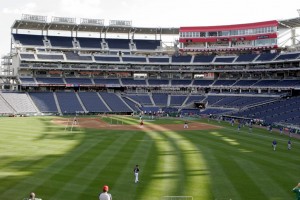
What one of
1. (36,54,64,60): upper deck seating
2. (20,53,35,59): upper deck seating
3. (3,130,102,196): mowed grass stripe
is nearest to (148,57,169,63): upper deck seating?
(36,54,64,60): upper deck seating

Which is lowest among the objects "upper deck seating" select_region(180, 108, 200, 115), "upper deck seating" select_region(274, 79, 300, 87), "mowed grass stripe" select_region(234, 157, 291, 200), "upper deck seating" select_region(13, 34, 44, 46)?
"mowed grass stripe" select_region(234, 157, 291, 200)

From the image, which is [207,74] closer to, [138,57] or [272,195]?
[138,57]

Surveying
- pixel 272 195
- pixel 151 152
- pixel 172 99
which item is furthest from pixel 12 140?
pixel 172 99

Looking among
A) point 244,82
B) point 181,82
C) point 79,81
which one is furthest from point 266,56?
point 79,81

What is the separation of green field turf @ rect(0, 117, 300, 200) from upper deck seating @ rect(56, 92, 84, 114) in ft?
144

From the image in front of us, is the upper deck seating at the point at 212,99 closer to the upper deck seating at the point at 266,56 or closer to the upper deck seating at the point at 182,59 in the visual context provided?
the upper deck seating at the point at 266,56

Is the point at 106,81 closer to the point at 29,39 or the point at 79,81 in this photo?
the point at 79,81

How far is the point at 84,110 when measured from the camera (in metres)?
92.1

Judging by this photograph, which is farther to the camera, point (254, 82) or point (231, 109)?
point (254, 82)

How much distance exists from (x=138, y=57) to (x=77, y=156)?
81821 millimetres

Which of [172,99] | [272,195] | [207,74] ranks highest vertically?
[207,74]

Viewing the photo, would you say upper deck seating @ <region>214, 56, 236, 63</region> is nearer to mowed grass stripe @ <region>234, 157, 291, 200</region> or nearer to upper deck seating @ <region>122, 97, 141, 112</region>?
upper deck seating @ <region>122, 97, 141, 112</region>

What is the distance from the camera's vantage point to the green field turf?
2192 centimetres

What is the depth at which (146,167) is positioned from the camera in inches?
1136
